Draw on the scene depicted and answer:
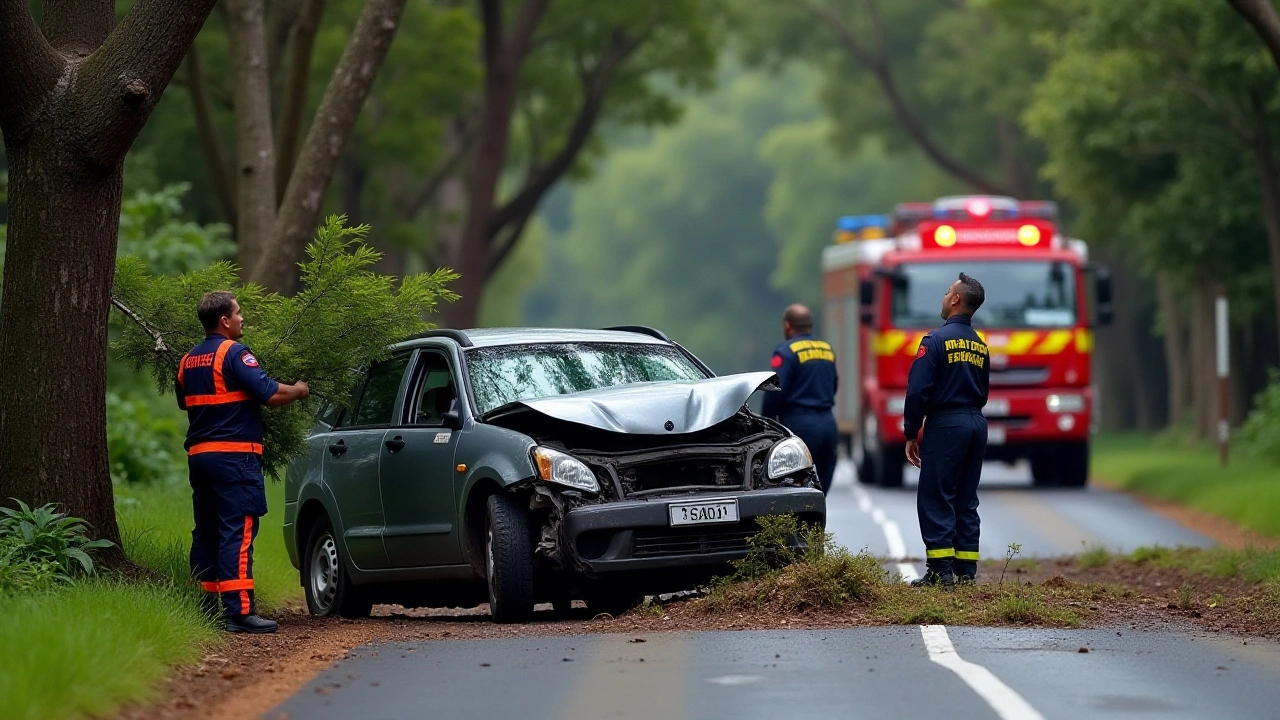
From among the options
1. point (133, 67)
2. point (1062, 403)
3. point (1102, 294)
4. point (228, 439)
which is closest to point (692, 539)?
point (228, 439)

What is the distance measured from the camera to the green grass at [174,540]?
39.9ft

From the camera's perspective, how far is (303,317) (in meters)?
11.9

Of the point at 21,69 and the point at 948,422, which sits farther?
the point at 948,422

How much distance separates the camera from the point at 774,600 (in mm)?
10922

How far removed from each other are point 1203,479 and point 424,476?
15766mm

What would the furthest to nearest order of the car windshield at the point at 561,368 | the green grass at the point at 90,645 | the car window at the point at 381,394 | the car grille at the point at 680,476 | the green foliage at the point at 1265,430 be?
the green foliage at the point at 1265,430 → the car window at the point at 381,394 → the car windshield at the point at 561,368 → the car grille at the point at 680,476 → the green grass at the point at 90,645

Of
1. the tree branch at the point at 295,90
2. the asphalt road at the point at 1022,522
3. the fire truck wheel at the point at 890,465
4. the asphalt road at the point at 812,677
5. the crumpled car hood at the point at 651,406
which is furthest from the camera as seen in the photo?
the fire truck wheel at the point at 890,465

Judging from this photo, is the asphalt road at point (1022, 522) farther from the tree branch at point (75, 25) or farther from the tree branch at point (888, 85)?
the tree branch at point (888, 85)

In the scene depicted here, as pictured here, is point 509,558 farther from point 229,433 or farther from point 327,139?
point 327,139

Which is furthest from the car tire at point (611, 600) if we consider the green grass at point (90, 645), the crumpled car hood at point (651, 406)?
the green grass at point (90, 645)

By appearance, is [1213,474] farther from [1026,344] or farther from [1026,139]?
[1026,139]

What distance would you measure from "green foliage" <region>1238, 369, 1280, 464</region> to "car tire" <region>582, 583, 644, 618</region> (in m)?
16.0

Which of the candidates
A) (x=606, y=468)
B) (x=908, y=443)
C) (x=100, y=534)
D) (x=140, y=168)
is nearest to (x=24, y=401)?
(x=100, y=534)

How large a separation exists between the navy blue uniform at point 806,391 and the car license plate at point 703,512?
3862mm
